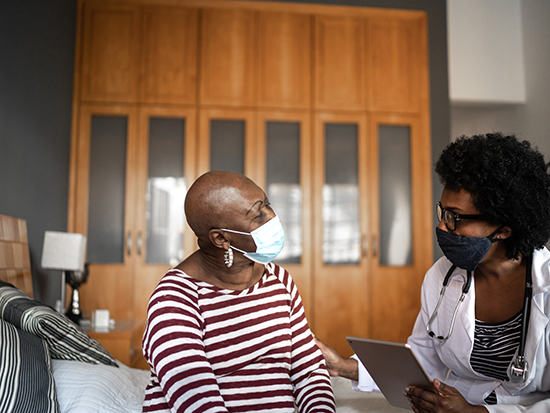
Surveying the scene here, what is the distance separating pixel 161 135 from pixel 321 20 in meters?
1.55

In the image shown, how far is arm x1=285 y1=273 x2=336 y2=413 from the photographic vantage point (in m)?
1.23

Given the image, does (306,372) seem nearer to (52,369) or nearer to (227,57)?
(52,369)

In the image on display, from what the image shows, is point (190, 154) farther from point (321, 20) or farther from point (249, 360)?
point (249, 360)

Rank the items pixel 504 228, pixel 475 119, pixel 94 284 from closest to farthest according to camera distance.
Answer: pixel 504 228 → pixel 94 284 → pixel 475 119

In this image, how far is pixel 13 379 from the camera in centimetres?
117

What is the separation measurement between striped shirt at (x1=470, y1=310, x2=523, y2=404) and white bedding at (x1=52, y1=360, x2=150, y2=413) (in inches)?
41.0

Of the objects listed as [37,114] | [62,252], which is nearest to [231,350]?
[62,252]

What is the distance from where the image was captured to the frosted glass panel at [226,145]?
373 centimetres

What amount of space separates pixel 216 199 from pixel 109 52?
298cm

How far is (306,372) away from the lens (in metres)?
1.26

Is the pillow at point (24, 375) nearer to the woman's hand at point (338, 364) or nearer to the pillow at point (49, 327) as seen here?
the pillow at point (49, 327)

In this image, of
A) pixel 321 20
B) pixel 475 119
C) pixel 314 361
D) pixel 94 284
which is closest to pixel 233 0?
pixel 321 20

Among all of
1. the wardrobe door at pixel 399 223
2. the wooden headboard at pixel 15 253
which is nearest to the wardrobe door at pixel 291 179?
the wardrobe door at pixel 399 223

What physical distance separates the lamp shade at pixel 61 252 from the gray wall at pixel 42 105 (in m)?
0.19
